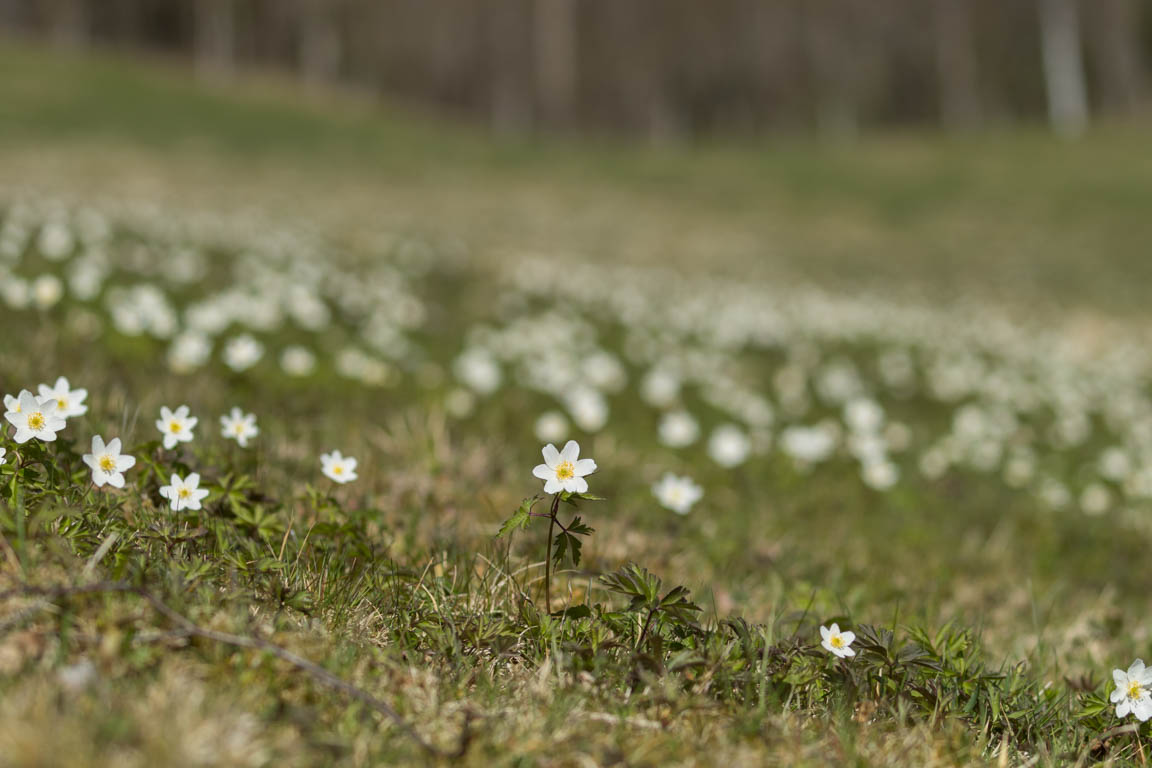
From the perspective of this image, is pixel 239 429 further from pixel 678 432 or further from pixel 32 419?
pixel 678 432

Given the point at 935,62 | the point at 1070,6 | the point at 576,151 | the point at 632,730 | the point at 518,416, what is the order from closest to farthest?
the point at 632,730
the point at 518,416
the point at 576,151
the point at 1070,6
the point at 935,62

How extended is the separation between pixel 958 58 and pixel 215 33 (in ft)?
142

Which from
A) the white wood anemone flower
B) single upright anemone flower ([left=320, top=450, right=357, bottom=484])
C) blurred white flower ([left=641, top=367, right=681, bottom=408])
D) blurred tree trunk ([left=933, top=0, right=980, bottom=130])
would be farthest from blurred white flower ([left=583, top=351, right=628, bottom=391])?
blurred tree trunk ([left=933, top=0, right=980, bottom=130])

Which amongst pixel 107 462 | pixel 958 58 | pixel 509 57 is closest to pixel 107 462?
pixel 107 462

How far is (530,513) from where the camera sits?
7.59 feet

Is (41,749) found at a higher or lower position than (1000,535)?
higher

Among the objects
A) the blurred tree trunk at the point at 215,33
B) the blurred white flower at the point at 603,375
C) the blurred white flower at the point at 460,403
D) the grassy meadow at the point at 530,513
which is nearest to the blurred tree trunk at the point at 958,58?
the grassy meadow at the point at 530,513

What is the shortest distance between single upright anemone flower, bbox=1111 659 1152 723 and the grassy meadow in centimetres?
6

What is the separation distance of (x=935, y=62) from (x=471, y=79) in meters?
27.7

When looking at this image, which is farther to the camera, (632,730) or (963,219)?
(963,219)

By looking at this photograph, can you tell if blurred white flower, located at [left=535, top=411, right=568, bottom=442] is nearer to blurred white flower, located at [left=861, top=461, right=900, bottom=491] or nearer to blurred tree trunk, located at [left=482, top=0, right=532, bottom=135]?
blurred white flower, located at [left=861, top=461, right=900, bottom=491]

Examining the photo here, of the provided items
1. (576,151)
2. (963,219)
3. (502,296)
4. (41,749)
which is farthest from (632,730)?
(576,151)

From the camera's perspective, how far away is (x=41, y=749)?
4.72 feet

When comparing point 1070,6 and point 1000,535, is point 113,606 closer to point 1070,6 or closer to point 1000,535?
point 1000,535
